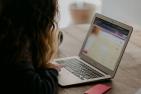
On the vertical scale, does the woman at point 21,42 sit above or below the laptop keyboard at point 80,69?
above

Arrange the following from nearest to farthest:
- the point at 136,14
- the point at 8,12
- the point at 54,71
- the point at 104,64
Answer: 1. the point at 8,12
2. the point at 54,71
3. the point at 104,64
4. the point at 136,14

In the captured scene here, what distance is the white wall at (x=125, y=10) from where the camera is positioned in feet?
8.89

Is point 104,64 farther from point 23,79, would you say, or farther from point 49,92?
point 23,79

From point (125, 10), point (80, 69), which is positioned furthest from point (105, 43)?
point (125, 10)

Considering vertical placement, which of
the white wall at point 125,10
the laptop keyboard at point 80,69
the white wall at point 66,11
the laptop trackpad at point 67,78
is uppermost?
the white wall at point 125,10

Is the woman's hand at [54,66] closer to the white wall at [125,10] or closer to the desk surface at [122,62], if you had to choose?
the desk surface at [122,62]

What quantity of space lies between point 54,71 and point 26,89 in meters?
0.22

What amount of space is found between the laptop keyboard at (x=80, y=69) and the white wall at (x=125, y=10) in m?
1.14

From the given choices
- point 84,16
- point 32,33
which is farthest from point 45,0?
point 84,16

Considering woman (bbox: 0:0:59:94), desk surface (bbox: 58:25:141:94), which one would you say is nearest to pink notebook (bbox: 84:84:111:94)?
desk surface (bbox: 58:25:141:94)

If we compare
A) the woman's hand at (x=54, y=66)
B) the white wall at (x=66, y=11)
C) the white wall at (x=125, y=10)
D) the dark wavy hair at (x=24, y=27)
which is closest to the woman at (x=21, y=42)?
the dark wavy hair at (x=24, y=27)

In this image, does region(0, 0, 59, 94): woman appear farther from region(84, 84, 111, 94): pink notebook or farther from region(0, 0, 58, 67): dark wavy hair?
region(84, 84, 111, 94): pink notebook

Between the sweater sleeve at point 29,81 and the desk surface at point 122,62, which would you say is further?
the desk surface at point 122,62

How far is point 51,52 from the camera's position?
4.50 feet
